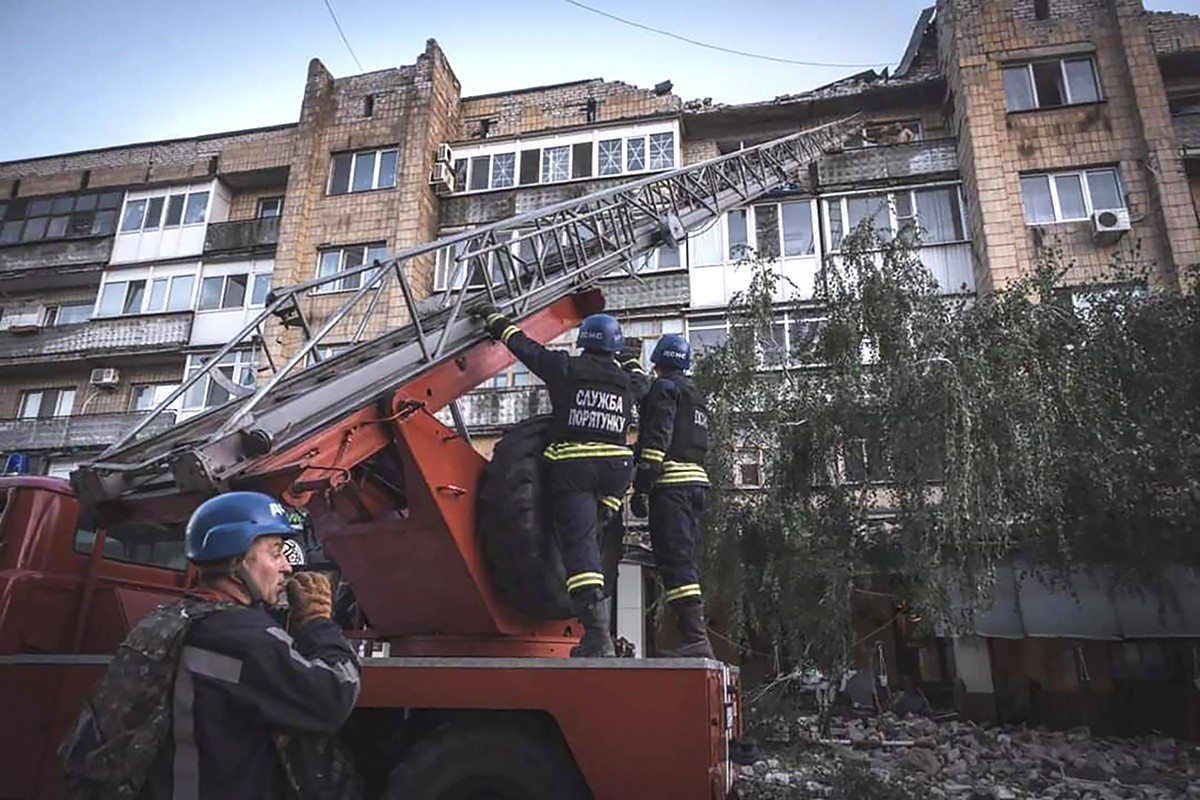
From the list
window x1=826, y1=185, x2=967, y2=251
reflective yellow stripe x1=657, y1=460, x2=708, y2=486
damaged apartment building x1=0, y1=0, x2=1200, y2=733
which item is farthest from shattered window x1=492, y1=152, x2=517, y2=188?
reflective yellow stripe x1=657, y1=460, x2=708, y2=486

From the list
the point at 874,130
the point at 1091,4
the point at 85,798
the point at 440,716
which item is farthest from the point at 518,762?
the point at 1091,4

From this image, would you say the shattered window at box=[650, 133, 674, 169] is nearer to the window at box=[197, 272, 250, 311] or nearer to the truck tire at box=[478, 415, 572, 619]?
the window at box=[197, 272, 250, 311]

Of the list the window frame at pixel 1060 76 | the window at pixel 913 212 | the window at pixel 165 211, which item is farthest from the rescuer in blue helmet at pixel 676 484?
the window at pixel 165 211

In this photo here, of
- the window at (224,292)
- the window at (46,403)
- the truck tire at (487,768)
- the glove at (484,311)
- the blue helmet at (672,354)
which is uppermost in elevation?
the window at (224,292)

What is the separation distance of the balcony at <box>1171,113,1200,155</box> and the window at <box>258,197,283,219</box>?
21665mm

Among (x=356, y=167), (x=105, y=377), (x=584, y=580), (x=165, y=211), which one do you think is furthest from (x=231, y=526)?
(x=165, y=211)

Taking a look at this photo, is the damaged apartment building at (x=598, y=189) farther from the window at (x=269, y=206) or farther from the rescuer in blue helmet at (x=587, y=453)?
the rescuer in blue helmet at (x=587, y=453)

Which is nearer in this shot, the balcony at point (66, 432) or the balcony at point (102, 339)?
the balcony at point (66, 432)

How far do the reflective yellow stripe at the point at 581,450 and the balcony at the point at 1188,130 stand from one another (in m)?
17.5

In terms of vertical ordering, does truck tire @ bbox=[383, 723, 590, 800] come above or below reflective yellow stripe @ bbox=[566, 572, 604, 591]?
below

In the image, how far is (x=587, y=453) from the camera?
450 centimetres

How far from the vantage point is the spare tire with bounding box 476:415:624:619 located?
14.7 ft

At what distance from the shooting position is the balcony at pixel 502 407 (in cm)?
1634

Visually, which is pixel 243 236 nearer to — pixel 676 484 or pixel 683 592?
pixel 676 484
